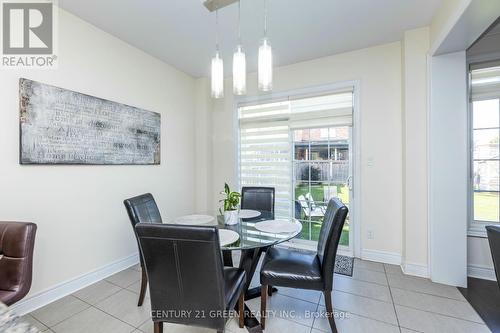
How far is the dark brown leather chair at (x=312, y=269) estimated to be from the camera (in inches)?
64.3

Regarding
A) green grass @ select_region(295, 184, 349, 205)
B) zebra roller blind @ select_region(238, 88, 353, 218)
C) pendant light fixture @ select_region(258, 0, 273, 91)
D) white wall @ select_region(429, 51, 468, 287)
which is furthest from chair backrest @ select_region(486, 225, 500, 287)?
zebra roller blind @ select_region(238, 88, 353, 218)

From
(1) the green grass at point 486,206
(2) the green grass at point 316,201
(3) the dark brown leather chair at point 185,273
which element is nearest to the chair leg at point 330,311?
(3) the dark brown leather chair at point 185,273

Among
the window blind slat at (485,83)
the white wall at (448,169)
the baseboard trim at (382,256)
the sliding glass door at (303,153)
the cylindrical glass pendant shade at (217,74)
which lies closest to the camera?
the cylindrical glass pendant shade at (217,74)

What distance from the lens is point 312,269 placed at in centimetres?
177

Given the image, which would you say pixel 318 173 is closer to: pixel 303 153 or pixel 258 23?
pixel 303 153

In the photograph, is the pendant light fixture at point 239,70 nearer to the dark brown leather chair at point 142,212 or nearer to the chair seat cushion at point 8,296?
the dark brown leather chair at point 142,212

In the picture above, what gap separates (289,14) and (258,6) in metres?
0.34

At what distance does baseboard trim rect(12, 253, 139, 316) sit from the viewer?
1950 millimetres

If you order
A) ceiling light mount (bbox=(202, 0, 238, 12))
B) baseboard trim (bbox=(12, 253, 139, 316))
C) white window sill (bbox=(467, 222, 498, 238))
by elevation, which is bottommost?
baseboard trim (bbox=(12, 253, 139, 316))

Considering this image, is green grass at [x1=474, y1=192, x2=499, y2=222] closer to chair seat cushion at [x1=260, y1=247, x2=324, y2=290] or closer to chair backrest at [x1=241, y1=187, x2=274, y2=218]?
chair seat cushion at [x1=260, y1=247, x2=324, y2=290]

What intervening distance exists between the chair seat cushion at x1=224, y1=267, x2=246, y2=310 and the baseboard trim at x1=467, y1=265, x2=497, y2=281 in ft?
8.63

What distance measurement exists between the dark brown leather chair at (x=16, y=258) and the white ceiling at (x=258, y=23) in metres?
2.03

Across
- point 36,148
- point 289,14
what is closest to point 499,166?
point 289,14

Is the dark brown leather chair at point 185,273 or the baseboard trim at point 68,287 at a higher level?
the dark brown leather chair at point 185,273
